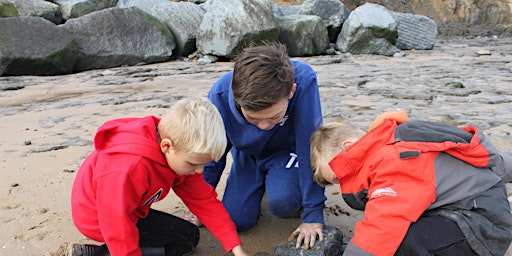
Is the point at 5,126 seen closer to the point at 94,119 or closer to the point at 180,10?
the point at 94,119

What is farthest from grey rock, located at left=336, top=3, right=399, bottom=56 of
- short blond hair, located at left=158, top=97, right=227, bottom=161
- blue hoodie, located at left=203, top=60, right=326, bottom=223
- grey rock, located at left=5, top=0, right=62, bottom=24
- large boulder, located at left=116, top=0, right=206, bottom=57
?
short blond hair, located at left=158, top=97, right=227, bottom=161

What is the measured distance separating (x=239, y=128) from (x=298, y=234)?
23.0 inches

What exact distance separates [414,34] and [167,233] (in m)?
10.8

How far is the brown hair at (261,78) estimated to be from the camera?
1.80 meters

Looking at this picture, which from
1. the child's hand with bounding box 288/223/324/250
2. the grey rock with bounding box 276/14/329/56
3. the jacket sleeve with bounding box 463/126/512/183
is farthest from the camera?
the grey rock with bounding box 276/14/329/56


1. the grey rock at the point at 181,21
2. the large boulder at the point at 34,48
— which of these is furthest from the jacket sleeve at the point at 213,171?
the grey rock at the point at 181,21

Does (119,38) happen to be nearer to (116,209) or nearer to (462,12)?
(116,209)

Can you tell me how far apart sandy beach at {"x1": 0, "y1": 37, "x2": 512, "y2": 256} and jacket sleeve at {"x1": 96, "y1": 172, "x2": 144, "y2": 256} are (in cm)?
50

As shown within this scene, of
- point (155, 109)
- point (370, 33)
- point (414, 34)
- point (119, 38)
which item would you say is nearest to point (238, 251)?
point (155, 109)

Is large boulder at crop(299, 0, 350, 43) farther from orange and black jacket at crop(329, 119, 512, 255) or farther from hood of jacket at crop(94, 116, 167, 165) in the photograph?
hood of jacket at crop(94, 116, 167, 165)

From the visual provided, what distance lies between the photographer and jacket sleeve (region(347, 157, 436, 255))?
164 cm

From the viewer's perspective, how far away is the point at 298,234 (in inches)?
84.0

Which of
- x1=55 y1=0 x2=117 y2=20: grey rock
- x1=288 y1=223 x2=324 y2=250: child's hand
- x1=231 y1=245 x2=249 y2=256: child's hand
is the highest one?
x1=288 y1=223 x2=324 y2=250: child's hand

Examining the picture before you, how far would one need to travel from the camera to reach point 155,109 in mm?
4723
